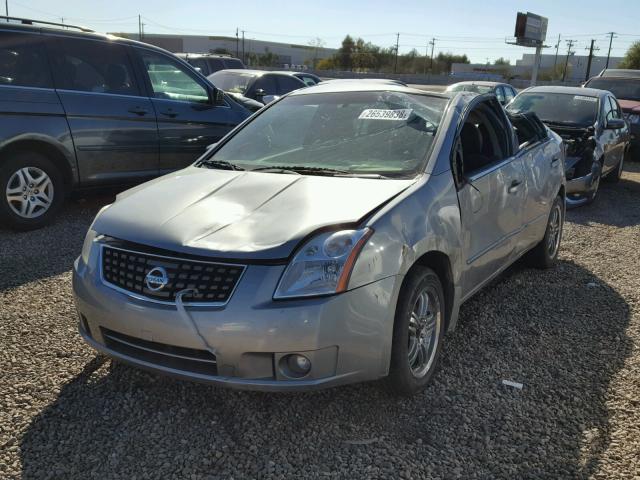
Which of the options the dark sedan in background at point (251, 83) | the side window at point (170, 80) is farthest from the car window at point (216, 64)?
the side window at point (170, 80)

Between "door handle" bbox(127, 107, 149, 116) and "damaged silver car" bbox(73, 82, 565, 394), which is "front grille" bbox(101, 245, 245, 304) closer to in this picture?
"damaged silver car" bbox(73, 82, 565, 394)

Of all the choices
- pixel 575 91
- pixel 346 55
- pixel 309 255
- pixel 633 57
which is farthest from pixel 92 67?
pixel 346 55

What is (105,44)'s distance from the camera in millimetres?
6539

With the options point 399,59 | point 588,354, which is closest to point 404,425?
point 588,354

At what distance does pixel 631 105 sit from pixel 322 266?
42.2ft

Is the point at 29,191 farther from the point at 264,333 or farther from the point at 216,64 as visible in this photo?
the point at 216,64

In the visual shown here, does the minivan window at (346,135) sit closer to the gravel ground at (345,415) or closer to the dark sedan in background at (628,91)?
the gravel ground at (345,415)

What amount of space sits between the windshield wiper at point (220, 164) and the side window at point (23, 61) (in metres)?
2.92

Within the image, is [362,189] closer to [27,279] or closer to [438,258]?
[438,258]

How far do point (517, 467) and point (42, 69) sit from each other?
5616 millimetres

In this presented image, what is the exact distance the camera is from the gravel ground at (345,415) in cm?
261

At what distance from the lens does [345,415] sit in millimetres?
2977

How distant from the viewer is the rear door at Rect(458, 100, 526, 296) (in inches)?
142

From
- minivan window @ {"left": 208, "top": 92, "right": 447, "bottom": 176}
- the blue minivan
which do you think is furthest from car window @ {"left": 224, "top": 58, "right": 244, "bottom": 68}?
minivan window @ {"left": 208, "top": 92, "right": 447, "bottom": 176}
